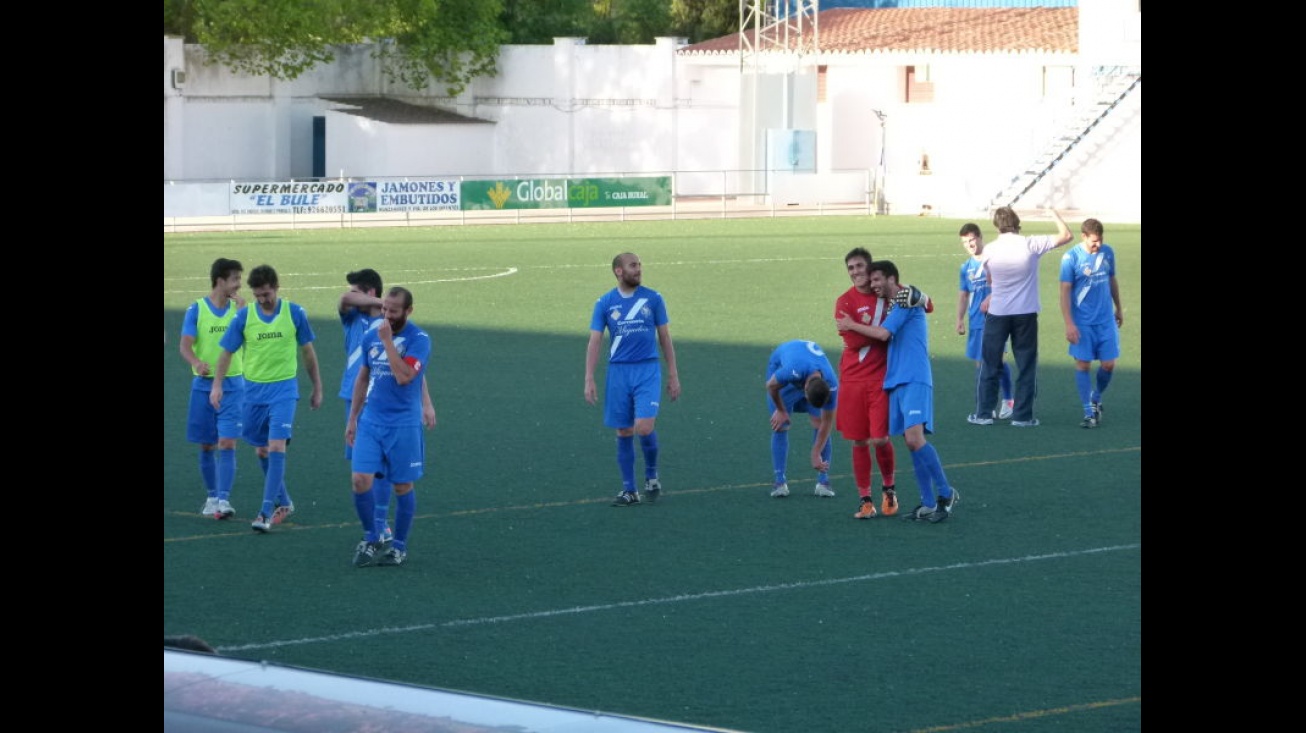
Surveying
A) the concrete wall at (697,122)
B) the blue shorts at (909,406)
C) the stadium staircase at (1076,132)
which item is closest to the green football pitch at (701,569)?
the blue shorts at (909,406)

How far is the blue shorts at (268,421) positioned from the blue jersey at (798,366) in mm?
3156

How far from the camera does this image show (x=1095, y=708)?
738 cm

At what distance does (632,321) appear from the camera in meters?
12.1

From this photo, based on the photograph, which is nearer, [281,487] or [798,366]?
[281,487]

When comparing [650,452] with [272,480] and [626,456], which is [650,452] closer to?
[626,456]

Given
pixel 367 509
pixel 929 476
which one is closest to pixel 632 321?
pixel 929 476

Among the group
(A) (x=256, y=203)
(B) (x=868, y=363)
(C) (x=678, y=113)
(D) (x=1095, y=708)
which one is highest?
(C) (x=678, y=113)

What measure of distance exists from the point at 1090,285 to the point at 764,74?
38.7m

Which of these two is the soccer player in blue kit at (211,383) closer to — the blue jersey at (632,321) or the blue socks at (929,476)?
the blue jersey at (632,321)
